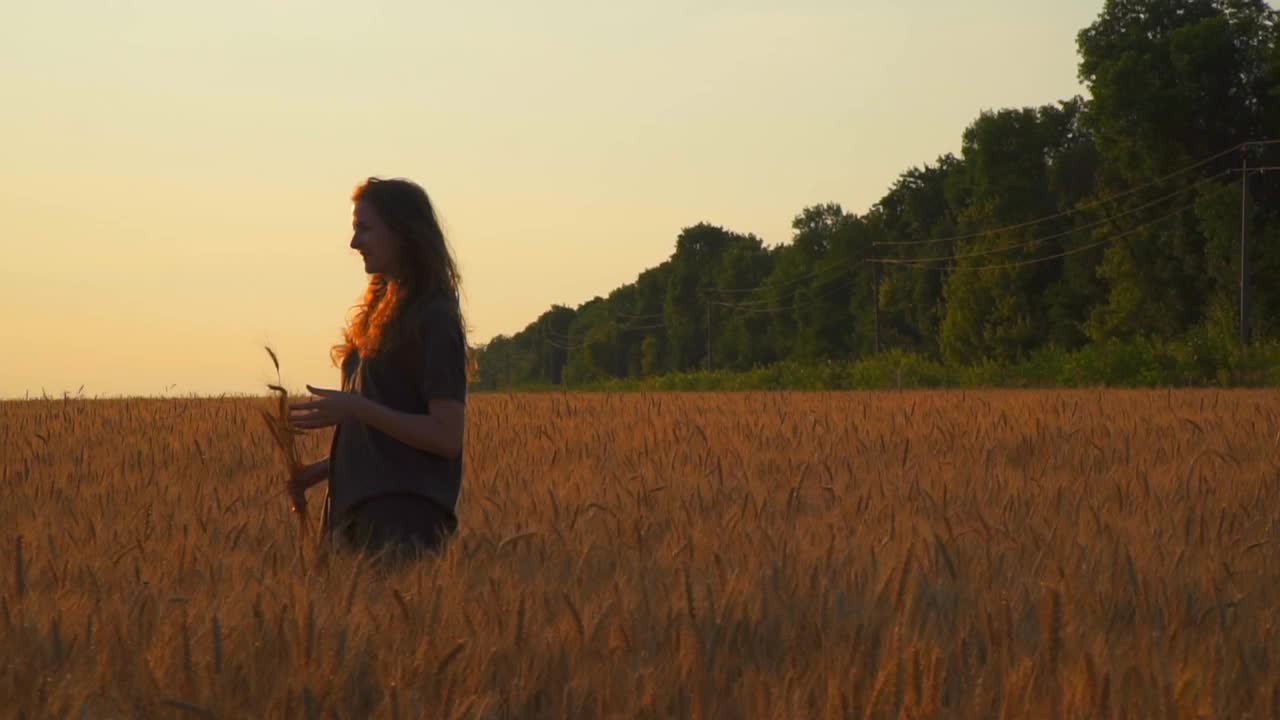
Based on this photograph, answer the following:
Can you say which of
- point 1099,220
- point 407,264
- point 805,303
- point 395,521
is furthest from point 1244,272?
point 805,303

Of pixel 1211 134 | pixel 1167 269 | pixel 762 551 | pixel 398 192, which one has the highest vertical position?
pixel 1211 134

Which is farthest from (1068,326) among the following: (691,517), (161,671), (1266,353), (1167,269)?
(161,671)

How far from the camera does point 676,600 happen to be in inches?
130

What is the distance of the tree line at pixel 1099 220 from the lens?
42.8 m

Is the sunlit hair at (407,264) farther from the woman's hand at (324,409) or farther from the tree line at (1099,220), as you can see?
the tree line at (1099,220)

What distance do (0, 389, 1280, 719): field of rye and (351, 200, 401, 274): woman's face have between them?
971 mm

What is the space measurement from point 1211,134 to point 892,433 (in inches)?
1555

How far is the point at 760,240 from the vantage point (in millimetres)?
103062

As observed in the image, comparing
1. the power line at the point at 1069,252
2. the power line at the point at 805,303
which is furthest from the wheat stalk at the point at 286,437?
the power line at the point at 805,303

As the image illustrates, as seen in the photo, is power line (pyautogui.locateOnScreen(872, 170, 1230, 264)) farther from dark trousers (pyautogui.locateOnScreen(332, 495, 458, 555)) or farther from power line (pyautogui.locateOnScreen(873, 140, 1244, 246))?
dark trousers (pyautogui.locateOnScreen(332, 495, 458, 555))

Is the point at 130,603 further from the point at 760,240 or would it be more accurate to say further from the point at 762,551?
the point at 760,240

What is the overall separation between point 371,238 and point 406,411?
0.60 metres

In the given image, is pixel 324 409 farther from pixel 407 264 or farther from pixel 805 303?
pixel 805 303

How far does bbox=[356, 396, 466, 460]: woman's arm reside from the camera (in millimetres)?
4293
